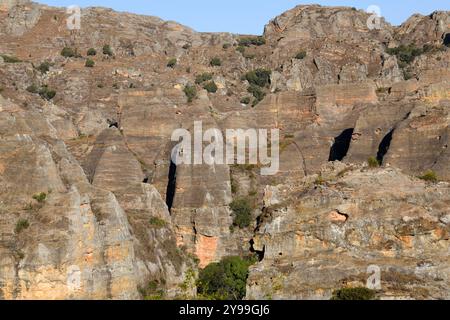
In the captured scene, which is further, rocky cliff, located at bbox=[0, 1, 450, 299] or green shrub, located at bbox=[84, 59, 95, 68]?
green shrub, located at bbox=[84, 59, 95, 68]

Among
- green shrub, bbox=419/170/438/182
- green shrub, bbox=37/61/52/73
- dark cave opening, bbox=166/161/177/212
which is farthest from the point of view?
green shrub, bbox=37/61/52/73

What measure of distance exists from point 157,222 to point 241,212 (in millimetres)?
5044

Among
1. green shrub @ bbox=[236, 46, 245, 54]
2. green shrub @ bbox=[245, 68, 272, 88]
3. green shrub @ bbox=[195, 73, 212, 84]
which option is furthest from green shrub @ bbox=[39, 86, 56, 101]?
green shrub @ bbox=[236, 46, 245, 54]

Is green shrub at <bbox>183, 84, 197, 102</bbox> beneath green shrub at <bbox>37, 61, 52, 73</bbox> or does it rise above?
beneath

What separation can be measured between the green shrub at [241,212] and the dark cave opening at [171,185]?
405 centimetres

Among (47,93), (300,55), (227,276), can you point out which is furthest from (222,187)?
(300,55)

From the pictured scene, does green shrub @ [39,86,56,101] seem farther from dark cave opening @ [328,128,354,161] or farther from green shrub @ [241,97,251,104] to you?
dark cave opening @ [328,128,354,161]

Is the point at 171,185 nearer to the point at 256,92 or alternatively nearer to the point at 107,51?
the point at 256,92

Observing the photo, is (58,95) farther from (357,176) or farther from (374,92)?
(357,176)

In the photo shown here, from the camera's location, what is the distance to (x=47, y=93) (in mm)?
109312

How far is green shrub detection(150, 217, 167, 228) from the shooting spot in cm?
6242

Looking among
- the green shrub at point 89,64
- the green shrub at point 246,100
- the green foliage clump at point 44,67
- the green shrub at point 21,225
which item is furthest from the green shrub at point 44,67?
the green shrub at point 21,225

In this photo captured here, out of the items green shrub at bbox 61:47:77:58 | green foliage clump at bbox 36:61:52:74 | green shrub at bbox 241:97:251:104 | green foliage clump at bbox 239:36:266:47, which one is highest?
green foliage clump at bbox 239:36:266:47

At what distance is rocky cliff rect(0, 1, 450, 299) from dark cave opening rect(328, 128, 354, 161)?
96mm
